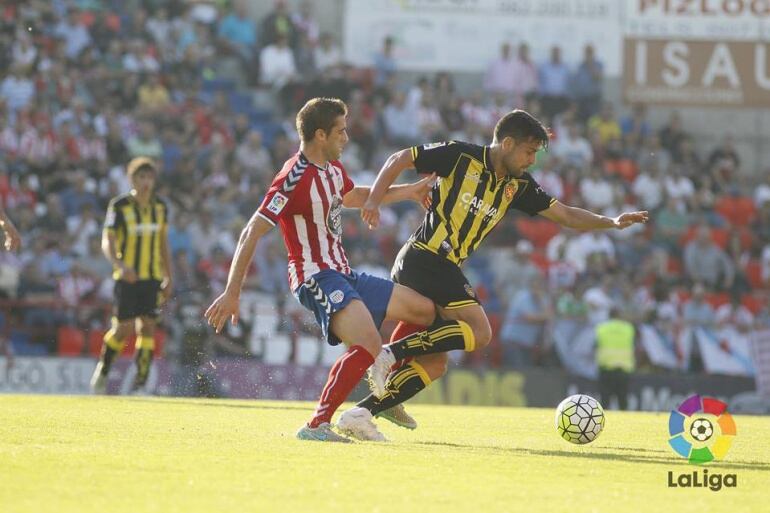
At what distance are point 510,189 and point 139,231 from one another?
21.1 feet

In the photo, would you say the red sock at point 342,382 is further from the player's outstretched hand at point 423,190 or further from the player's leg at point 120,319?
the player's leg at point 120,319

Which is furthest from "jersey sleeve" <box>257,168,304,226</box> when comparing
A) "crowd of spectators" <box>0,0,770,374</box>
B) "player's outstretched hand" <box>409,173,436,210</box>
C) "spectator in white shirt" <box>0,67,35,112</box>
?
"spectator in white shirt" <box>0,67,35,112</box>

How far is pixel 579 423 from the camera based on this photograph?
8789 millimetres

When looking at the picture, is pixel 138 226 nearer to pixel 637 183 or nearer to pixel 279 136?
pixel 279 136

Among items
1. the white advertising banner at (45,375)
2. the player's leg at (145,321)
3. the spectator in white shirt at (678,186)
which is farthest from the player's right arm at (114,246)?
the spectator in white shirt at (678,186)

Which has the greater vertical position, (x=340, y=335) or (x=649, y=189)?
(x=649, y=189)

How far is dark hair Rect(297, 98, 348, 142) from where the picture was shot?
8570 millimetres

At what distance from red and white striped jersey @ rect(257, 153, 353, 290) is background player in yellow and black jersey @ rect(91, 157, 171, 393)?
20.3 ft

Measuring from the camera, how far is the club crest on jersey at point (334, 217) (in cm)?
863

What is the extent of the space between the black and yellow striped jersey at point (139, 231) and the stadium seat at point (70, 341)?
3.86 m

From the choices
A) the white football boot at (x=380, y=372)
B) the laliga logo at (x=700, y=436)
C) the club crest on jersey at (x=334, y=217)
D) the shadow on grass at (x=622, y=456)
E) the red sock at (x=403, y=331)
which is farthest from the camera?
the red sock at (x=403, y=331)

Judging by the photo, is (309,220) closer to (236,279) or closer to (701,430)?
(236,279)

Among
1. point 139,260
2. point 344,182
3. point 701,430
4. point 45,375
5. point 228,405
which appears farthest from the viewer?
point 45,375

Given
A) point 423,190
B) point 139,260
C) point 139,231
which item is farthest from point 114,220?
point 423,190
